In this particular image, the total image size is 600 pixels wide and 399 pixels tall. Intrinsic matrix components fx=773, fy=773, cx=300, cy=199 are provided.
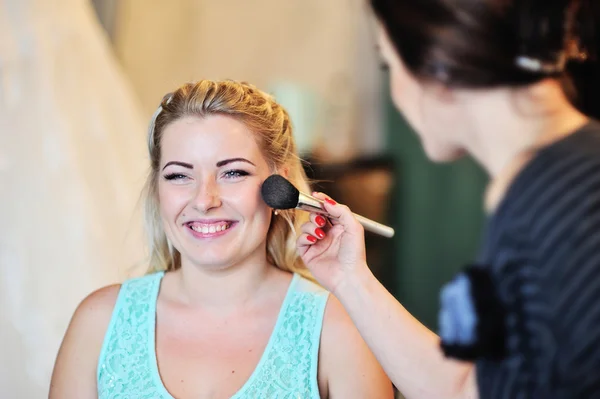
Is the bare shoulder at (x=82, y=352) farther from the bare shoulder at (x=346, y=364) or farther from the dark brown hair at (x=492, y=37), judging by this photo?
the dark brown hair at (x=492, y=37)

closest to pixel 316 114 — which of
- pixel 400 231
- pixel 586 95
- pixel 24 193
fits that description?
pixel 400 231

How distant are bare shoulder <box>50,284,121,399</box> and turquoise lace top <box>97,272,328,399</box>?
0.02m

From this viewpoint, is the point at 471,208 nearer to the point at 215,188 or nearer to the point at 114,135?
the point at 114,135

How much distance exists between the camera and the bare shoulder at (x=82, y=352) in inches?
53.1

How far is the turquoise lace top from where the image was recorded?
1.29 meters

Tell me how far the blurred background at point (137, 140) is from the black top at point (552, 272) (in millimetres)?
277

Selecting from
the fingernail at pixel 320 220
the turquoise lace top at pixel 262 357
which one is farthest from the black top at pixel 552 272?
the turquoise lace top at pixel 262 357

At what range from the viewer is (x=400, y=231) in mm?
3846

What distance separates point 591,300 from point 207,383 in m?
0.78

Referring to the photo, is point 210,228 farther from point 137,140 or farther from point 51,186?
point 137,140

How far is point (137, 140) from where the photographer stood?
6.84ft

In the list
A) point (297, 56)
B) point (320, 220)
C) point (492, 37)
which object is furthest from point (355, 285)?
point (297, 56)

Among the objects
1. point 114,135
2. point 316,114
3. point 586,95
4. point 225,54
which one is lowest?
point 316,114

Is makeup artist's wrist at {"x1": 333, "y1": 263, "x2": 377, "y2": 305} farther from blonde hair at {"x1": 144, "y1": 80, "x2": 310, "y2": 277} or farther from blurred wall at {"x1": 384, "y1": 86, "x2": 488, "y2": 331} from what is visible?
blurred wall at {"x1": 384, "y1": 86, "x2": 488, "y2": 331}
